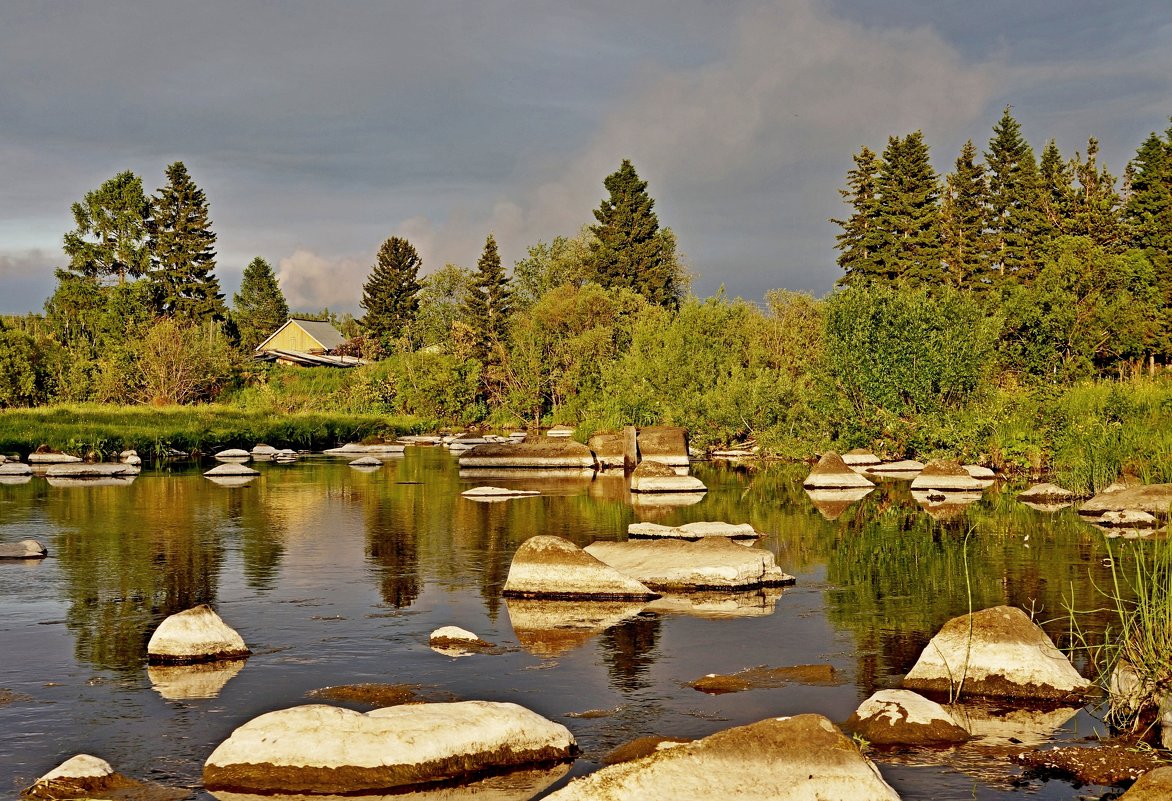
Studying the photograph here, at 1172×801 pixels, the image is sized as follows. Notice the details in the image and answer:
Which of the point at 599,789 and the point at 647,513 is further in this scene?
the point at 647,513

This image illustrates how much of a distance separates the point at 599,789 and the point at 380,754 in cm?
219

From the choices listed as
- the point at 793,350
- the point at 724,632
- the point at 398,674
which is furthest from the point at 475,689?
the point at 793,350

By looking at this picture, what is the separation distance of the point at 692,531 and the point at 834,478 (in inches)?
643

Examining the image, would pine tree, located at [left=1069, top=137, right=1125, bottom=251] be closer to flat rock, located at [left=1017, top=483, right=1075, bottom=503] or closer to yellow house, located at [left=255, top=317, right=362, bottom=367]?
flat rock, located at [left=1017, top=483, right=1075, bottom=503]

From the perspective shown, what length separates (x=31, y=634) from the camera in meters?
15.5

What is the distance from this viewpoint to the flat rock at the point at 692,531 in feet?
74.9

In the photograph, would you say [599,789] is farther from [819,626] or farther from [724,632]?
[819,626]

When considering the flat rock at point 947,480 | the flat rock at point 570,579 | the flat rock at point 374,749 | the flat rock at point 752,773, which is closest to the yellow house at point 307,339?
the flat rock at point 947,480

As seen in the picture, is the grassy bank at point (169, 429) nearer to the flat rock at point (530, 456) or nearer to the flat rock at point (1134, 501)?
the flat rock at point (530, 456)

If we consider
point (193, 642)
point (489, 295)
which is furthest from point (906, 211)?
point (193, 642)

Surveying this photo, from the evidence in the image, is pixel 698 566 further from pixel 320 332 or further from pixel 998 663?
pixel 320 332

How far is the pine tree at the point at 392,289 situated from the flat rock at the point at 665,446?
73.5m

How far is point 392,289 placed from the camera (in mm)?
118000

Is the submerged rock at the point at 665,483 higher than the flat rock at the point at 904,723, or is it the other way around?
the submerged rock at the point at 665,483
